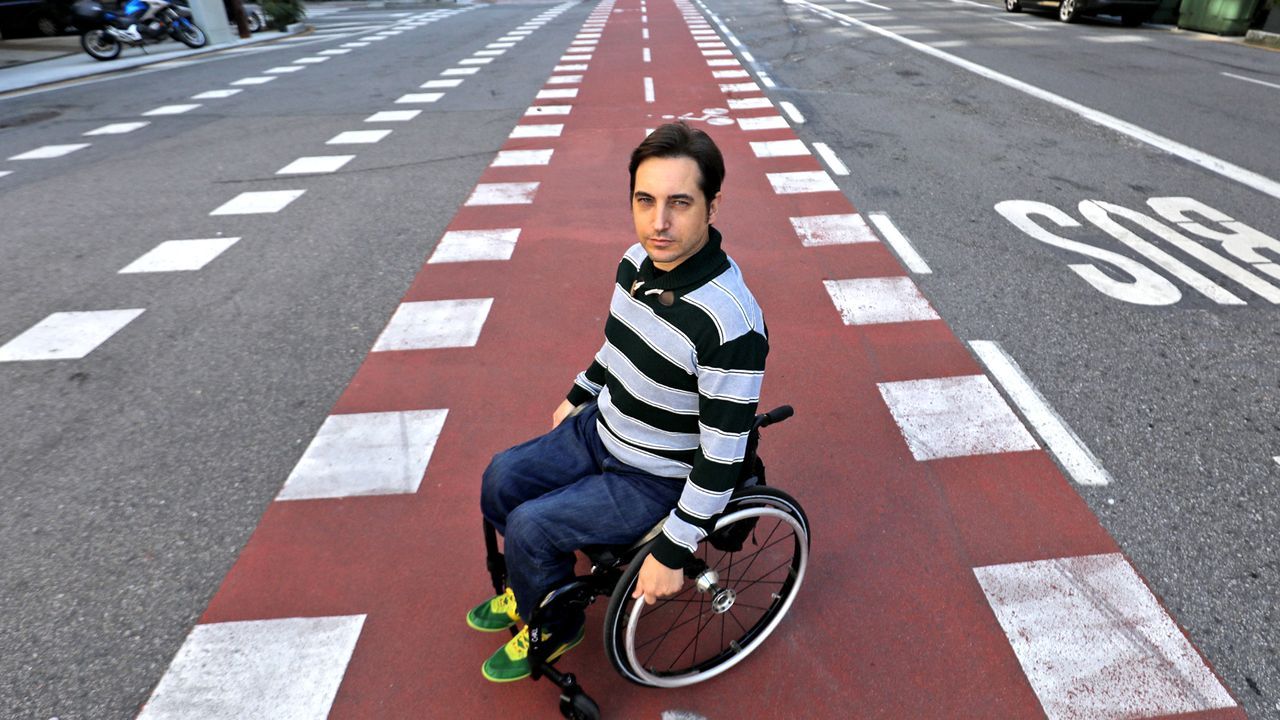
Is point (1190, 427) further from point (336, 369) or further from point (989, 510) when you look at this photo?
point (336, 369)

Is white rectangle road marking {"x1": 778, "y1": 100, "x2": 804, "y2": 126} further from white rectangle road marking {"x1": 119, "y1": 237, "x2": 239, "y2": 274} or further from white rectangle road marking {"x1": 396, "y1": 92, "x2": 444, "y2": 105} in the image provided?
white rectangle road marking {"x1": 119, "y1": 237, "x2": 239, "y2": 274}

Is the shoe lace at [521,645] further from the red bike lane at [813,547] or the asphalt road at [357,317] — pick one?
the asphalt road at [357,317]

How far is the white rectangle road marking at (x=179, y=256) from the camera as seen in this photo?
5.86 meters

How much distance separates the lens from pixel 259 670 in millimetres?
2590

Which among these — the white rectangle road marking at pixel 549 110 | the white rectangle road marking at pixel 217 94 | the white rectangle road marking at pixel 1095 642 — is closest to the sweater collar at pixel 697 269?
the white rectangle road marking at pixel 1095 642

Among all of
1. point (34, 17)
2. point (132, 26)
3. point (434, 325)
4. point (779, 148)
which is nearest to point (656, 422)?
point (434, 325)

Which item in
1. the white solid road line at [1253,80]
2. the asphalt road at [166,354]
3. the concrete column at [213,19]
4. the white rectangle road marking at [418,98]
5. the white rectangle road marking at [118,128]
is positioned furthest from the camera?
the concrete column at [213,19]

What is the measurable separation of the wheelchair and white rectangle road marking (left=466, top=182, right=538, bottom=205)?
5056mm

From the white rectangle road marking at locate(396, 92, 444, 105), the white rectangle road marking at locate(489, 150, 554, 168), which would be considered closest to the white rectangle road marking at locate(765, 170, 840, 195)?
the white rectangle road marking at locate(489, 150, 554, 168)

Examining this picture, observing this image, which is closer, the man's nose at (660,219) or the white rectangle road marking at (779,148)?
the man's nose at (660,219)

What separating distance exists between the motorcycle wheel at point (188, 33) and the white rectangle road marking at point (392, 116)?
11335mm

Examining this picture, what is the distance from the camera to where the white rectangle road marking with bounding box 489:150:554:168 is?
8328 mm

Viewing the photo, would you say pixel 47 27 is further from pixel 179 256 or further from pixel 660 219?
pixel 660 219

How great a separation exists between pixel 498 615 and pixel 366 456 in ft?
4.83
